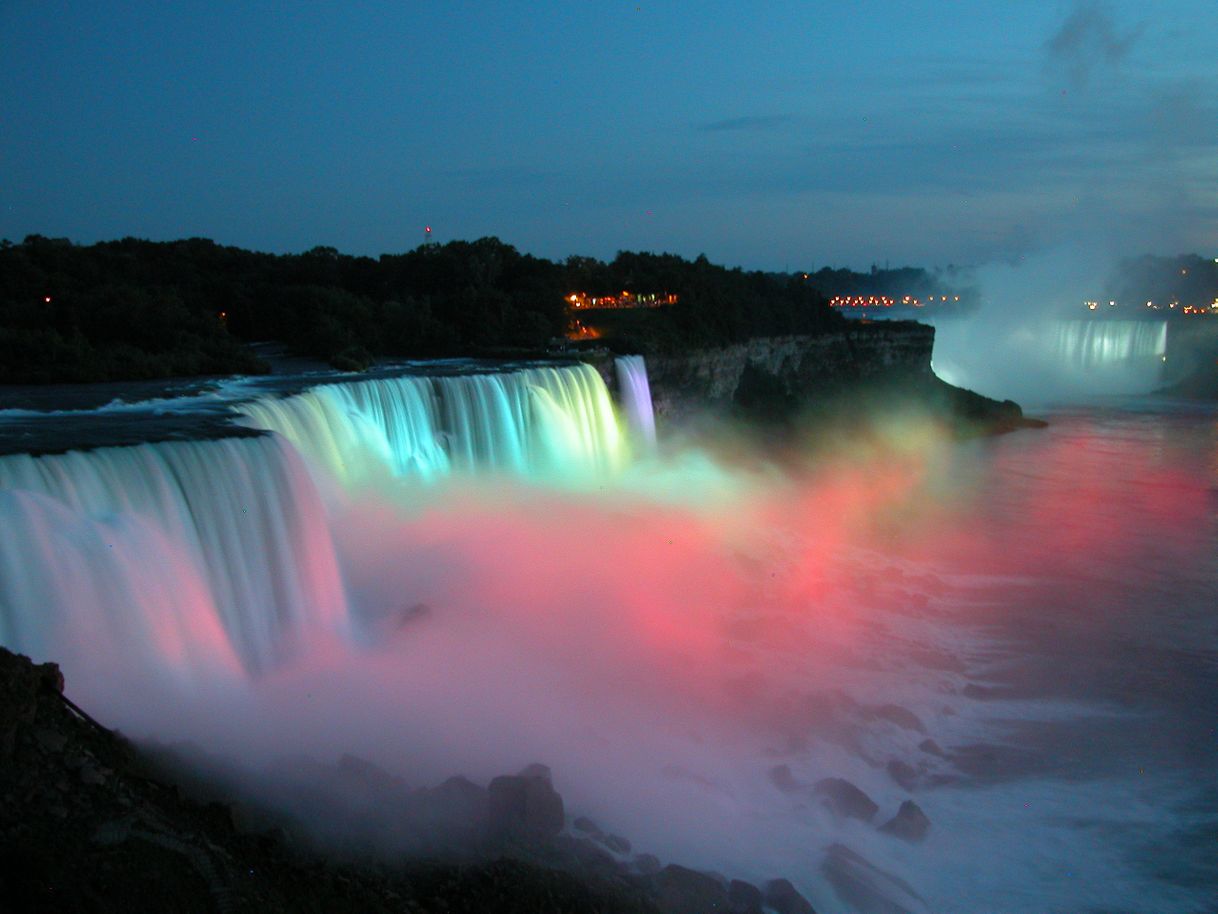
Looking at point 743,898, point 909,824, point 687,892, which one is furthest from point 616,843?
point 909,824

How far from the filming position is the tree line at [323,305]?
22625mm

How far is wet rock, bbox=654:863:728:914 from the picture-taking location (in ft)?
23.2

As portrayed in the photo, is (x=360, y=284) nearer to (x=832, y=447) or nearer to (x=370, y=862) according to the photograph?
(x=832, y=447)

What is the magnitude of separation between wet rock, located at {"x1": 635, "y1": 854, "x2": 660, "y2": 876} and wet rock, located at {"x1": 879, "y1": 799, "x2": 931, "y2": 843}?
8.15 ft

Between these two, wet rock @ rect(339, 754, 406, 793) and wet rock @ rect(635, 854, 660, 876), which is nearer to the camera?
wet rock @ rect(635, 854, 660, 876)

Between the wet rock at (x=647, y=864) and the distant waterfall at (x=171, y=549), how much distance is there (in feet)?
15.2

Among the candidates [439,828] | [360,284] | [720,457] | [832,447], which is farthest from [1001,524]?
[360,284]

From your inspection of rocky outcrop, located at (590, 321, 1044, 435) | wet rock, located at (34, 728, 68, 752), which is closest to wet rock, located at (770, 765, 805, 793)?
wet rock, located at (34, 728, 68, 752)

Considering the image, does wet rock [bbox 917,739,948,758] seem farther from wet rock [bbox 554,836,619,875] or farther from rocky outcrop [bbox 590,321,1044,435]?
rocky outcrop [bbox 590,321,1044,435]

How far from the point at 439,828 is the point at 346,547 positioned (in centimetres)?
727

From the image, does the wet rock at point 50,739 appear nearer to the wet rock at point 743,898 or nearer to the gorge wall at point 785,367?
the wet rock at point 743,898

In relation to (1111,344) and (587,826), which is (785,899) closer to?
(587,826)

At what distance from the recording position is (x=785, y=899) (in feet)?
24.7

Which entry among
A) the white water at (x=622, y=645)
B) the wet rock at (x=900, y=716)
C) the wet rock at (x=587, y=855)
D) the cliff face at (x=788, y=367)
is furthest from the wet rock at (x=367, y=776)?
the cliff face at (x=788, y=367)
